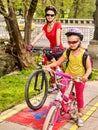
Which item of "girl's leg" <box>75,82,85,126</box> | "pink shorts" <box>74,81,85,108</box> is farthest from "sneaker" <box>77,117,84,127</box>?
"pink shorts" <box>74,81,85,108</box>

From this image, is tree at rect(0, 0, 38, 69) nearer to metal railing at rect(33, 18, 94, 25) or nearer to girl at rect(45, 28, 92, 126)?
girl at rect(45, 28, 92, 126)

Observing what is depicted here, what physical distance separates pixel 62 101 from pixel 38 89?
4.02ft

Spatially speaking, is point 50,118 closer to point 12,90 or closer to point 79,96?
point 79,96

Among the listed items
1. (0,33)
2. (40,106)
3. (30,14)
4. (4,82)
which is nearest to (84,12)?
(0,33)

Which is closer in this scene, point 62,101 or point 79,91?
point 62,101

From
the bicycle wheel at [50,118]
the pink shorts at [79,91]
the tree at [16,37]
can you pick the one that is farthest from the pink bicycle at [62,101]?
the tree at [16,37]

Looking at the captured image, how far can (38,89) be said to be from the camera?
6.10 meters

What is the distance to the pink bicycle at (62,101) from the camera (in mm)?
4516

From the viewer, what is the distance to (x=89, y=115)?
5.83 meters

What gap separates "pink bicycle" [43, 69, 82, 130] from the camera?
4.52 metres

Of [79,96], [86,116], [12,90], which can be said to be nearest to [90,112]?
[86,116]

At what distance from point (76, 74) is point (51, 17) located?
5.78ft

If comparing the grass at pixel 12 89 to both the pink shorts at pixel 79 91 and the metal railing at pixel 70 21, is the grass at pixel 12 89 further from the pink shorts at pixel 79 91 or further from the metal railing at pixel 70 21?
the metal railing at pixel 70 21

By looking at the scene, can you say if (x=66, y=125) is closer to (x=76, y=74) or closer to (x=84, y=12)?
(x=76, y=74)
